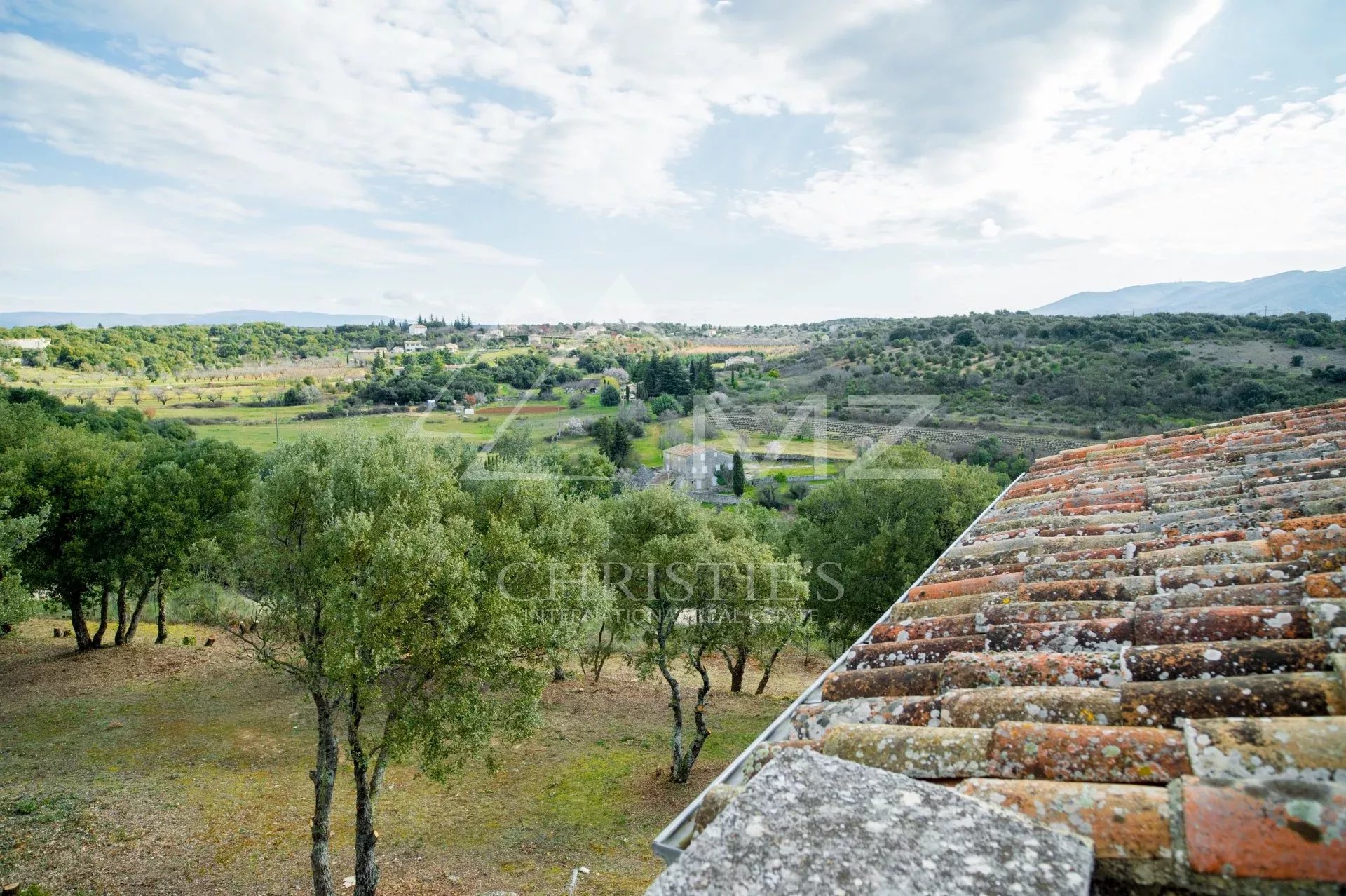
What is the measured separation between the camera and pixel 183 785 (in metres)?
12.9

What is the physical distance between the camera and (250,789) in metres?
13.1

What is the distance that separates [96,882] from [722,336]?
104352mm

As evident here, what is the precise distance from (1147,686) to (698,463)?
45155mm

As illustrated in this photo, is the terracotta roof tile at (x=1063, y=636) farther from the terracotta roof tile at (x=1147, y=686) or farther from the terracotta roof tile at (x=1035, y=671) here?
the terracotta roof tile at (x=1035, y=671)

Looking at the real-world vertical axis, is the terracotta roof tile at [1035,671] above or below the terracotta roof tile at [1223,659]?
below

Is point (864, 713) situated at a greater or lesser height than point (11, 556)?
greater

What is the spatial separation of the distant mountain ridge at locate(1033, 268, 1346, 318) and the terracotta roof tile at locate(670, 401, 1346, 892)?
68788 mm

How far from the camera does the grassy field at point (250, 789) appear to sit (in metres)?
10.4

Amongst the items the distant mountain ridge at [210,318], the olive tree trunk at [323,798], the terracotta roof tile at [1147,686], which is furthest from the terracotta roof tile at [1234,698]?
the distant mountain ridge at [210,318]

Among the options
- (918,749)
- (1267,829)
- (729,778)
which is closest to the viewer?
(1267,829)

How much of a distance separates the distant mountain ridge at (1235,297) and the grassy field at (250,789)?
66.0 metres

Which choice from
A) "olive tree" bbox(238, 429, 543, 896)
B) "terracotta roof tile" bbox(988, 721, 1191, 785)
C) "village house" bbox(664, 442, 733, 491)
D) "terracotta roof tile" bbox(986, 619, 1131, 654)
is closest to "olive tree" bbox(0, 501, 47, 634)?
"olive tree" bbox(238, 429, 543, 896)

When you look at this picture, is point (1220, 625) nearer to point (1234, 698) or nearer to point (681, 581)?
point (1234, 698)

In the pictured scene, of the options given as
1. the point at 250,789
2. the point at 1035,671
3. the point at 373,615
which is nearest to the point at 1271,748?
the point at 1035,671
